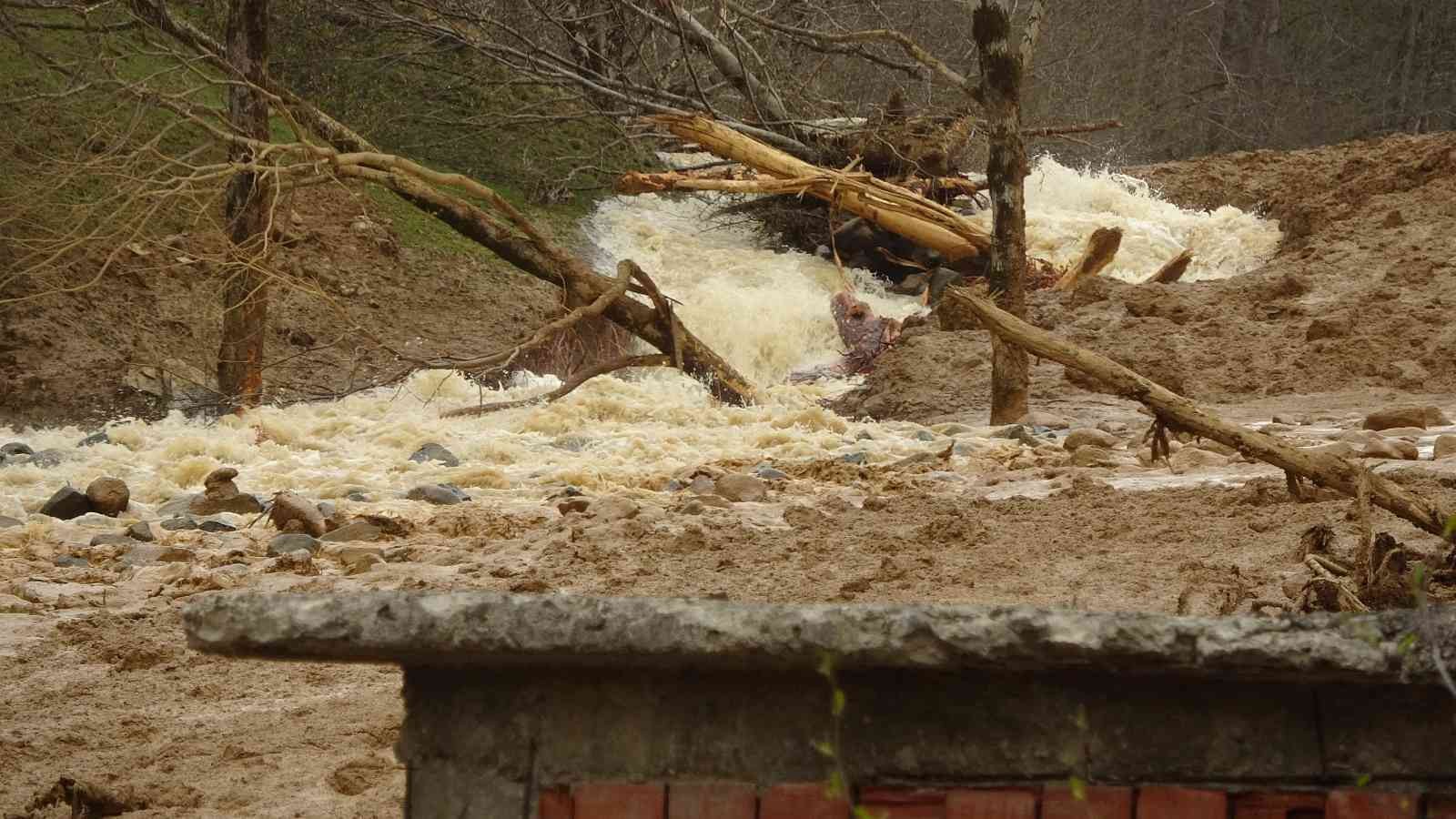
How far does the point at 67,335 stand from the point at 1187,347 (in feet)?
25.0

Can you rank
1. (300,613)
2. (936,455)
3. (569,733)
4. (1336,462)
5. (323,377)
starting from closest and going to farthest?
1. (300,613)
2. (569,733)
3. (1336,462)
4. (936,455)
5. (323,377)

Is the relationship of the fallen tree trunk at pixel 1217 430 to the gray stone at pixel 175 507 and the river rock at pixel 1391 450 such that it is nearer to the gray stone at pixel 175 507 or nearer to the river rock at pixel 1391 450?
the river rock at pixel 1391 450

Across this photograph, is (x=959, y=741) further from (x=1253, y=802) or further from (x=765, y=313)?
(x=765, y=313)

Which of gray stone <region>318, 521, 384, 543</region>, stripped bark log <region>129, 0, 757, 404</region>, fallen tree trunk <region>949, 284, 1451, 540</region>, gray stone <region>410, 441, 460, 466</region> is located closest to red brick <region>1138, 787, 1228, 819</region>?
fallen tree trunk <region>949, 284, 1451, 540</region>

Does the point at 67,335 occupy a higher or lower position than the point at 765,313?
lower

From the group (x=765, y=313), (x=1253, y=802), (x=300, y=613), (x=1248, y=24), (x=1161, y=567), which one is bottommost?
(x=1253, y=802)

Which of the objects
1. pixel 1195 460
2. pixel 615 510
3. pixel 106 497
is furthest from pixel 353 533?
pixel 1195 460

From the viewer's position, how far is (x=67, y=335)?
431 inches

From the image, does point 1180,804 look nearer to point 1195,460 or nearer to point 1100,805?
point 1100,805

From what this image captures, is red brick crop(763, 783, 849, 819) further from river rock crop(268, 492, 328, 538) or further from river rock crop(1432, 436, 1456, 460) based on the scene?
river rock crop(1432, 436, 1456, 460)

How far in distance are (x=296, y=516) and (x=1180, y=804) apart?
16.8 ft

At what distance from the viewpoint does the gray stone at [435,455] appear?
8.10m

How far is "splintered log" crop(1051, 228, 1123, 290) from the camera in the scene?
12961 mm

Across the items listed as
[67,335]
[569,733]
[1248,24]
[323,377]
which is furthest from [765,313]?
[1248,24]
